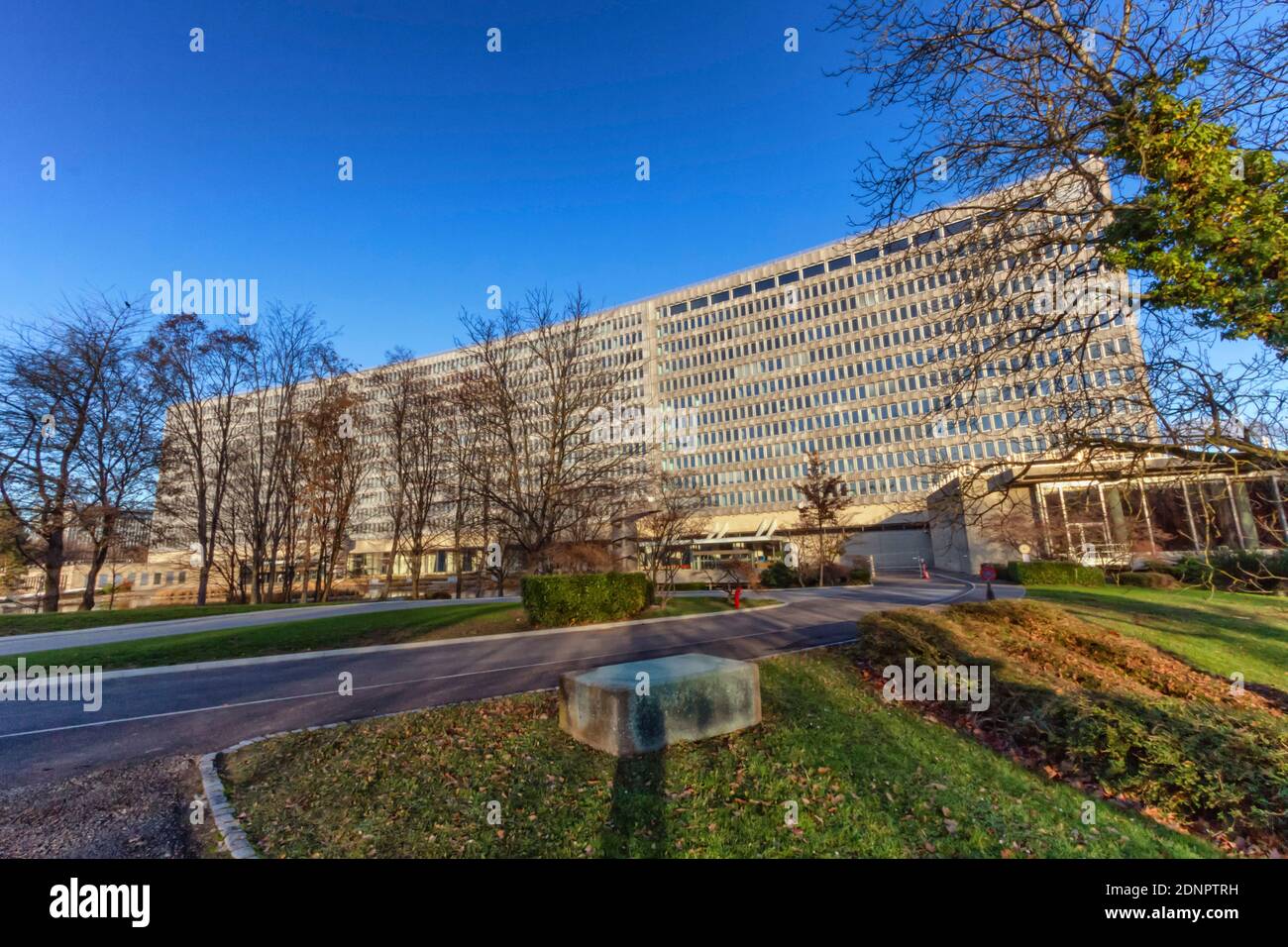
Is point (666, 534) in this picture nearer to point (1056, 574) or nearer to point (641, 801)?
point (641, 801)

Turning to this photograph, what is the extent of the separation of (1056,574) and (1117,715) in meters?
25.6

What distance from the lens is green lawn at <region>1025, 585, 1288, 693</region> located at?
1009 cm

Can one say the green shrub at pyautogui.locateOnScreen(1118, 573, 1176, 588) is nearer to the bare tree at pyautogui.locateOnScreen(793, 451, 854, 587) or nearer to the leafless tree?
the bare tree at pyautogui.locateOnScreen(793, 451, 854, 587)

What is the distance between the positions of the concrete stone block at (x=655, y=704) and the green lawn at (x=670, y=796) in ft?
0.59

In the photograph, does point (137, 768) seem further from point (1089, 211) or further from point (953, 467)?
point (1089, 211)

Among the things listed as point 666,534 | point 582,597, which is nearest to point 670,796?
point 582,597

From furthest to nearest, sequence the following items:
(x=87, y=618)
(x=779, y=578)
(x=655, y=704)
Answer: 1. (x=779, y=578)
2. (x=87, y=618)
3. (x=655, y=704)

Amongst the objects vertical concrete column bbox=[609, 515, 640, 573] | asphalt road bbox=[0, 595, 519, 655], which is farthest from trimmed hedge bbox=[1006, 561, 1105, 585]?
asphalt road bbox=[0, 595, 519, 655]

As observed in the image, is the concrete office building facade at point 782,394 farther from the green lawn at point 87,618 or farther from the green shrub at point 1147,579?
the green lawn at point 87,618

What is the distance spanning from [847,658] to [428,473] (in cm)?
2943

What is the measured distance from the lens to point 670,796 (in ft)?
15.3

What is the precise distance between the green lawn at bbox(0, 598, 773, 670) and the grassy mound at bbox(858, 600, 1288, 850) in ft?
36.9

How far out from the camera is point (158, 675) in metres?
10.5
